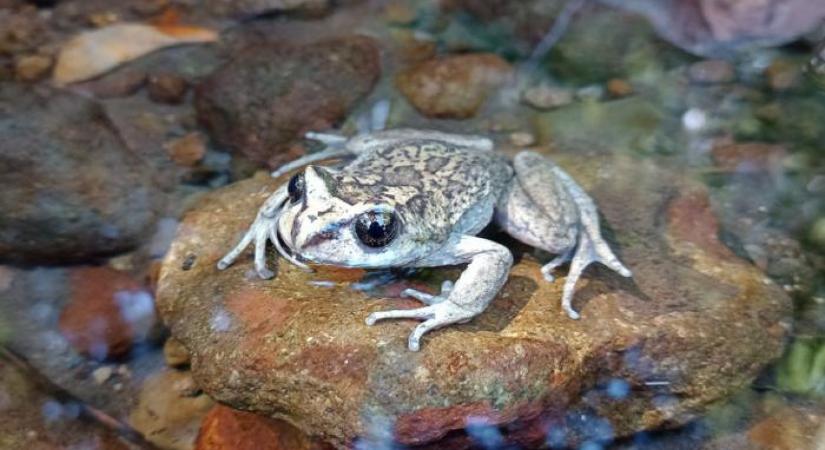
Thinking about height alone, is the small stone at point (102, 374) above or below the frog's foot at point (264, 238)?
below

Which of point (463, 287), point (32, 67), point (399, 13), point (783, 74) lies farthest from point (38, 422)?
point (783, 74)

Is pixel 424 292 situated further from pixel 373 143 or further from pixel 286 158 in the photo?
pixel 286 158

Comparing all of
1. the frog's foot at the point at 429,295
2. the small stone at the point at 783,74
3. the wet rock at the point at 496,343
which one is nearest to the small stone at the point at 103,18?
the wet rock at the point at 496,343

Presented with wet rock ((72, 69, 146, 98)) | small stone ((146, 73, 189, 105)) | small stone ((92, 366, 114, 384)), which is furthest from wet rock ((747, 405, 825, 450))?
wet rock ((72, 69, 146, 98))

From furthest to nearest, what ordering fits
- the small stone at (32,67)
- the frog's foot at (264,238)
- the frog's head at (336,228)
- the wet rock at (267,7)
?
the wet rock at (267,7), the small stone at (32,67), the frog's foot at (264,238), the frog's head at (336,228)

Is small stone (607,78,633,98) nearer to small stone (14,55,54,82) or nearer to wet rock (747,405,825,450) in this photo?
wet rock (747,405,825,450)

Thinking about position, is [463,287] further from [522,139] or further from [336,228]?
[522,139]

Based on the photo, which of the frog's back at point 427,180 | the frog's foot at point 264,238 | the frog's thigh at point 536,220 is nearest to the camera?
the frog's back at point 427,180

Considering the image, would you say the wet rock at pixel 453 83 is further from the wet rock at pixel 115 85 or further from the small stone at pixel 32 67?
the small stone at pixel 32 67
